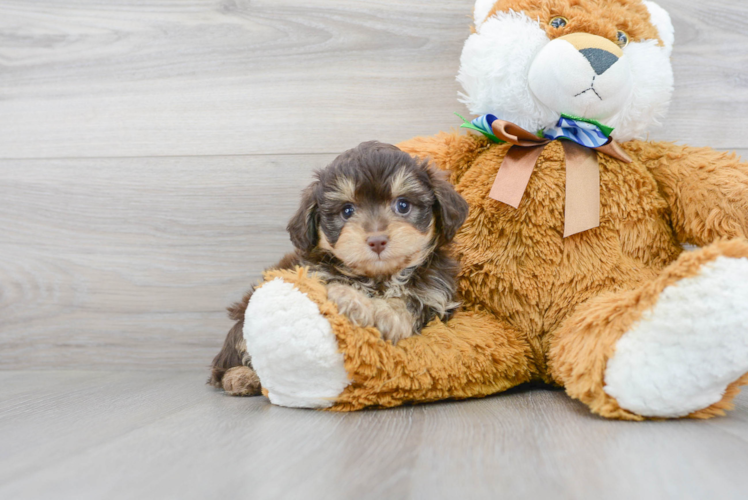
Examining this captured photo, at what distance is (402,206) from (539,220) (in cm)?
35

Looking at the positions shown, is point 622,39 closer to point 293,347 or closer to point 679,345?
point 679,345

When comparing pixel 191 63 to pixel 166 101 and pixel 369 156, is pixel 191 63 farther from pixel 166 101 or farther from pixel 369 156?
pixel 369 156

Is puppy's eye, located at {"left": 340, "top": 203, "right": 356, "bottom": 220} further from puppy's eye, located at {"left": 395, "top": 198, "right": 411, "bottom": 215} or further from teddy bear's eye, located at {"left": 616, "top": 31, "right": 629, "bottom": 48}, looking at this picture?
teddy bear's eye, located at {"left": 616, "top": 31, "right": 629, "bottom": 48}

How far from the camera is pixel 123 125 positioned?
195 cm

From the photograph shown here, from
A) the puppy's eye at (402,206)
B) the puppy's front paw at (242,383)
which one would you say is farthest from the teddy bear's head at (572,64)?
the puppy's front paw at (242,383)

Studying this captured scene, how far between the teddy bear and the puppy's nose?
0.15m

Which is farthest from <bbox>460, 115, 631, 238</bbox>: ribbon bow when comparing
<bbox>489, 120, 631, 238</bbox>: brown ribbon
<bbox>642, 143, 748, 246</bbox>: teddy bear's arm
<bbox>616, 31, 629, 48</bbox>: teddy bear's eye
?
<bbox>616, 31, 629, 48</bbox>: teddy bear's eye

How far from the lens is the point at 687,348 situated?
994mm

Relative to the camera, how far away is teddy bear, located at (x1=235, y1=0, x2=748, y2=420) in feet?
3.84

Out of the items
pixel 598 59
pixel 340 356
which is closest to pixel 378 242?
pixel 340 356

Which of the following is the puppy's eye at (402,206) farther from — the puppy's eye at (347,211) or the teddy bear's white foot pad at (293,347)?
the teddy bear's white foot pad at (293,347)

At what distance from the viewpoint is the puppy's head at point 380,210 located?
3.94 ft

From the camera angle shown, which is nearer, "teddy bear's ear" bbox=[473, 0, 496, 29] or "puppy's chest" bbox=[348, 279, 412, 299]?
"puppy's chest" bbox=[348, 279, 412, 299]

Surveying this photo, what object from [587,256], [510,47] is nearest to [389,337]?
[587,256]
